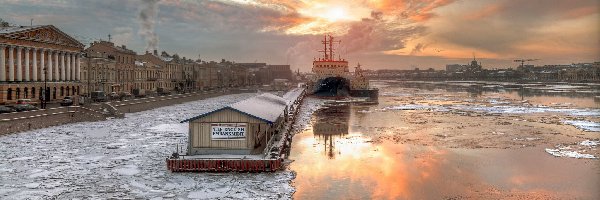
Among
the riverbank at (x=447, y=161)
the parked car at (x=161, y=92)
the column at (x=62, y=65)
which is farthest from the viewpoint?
the parked car at (x=161, y=92)

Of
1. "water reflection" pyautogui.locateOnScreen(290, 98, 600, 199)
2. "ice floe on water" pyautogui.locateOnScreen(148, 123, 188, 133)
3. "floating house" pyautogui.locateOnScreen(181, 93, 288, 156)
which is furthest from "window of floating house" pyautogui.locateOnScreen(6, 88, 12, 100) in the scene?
"floating house" pyautogui.locateOnScreen(181, 93, 288, 156)

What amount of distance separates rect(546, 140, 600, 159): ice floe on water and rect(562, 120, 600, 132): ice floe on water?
10543 millimetres

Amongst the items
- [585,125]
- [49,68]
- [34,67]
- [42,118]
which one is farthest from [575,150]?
[49,68]

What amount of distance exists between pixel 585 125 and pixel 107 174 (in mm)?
46104

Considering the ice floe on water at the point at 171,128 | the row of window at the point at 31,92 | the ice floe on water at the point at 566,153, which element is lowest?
the ice floe on water at the point at 566,153

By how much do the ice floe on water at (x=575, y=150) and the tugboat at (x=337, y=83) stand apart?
68.4 m

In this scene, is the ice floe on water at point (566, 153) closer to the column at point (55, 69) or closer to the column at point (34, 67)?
the column at point (34, 67)

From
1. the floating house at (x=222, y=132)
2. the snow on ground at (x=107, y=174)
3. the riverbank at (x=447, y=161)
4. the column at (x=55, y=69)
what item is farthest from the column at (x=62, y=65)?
the floating house at (x=222, y=132)

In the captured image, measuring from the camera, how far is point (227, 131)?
27.9m

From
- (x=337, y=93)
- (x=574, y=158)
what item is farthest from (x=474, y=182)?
(x=337, y=93)

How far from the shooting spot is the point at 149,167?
88.2 ft

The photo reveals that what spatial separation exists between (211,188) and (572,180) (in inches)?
695

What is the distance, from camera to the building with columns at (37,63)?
61.2m

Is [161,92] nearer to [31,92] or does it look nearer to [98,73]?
[98,73]
